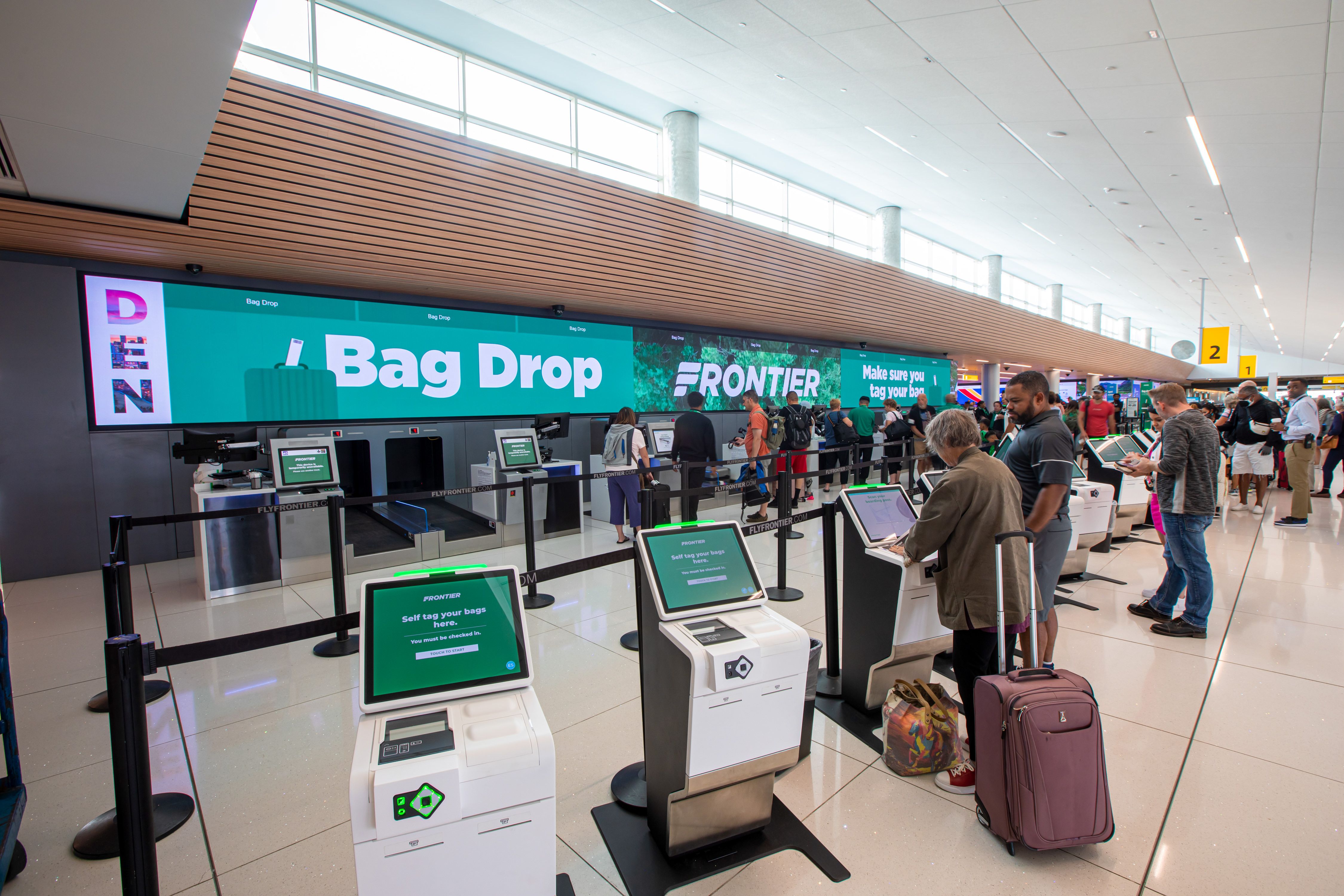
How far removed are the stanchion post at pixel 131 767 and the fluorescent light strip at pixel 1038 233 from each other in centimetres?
1529

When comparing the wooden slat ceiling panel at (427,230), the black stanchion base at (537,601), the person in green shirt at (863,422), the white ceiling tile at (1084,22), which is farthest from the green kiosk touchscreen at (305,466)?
the person in green shirt at (863,422)

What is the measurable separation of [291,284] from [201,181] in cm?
198

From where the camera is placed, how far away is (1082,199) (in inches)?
425

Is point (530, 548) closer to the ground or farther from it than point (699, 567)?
closer to the ground

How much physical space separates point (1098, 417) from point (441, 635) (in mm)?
11211

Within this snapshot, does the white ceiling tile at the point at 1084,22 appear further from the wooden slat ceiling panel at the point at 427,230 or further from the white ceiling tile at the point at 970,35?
the wooden slat ceiling panel at the point at 427,230

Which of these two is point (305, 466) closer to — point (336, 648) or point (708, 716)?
point (336, 648)

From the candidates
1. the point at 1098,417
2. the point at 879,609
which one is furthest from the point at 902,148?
the point at 879,609

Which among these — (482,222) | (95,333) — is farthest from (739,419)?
(95,333)

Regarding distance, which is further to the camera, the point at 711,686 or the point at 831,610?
the point at 831,610

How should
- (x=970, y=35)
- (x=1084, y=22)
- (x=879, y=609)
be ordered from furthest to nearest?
(x=970, y=35)
(x=1084, y=22)
(x=879, y=609)

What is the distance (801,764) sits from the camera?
2.63 meters

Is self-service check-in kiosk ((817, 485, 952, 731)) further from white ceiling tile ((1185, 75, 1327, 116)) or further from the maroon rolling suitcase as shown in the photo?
white ceiling tile ((1185, 75, 1327, 116))

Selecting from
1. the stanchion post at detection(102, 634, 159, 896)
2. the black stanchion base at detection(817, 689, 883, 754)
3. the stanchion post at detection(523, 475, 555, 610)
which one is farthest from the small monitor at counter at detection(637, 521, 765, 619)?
the stanchion post at detection(523, 475, 555, 610)
